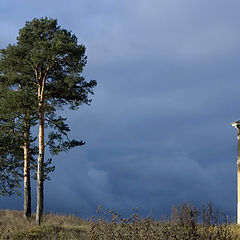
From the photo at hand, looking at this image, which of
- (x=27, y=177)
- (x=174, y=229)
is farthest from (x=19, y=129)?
(x=174, y=229)

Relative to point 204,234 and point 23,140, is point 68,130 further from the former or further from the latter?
point 204,234

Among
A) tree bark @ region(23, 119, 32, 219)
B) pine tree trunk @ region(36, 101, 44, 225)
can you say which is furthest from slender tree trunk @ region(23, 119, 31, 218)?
pine tree trunk @ region(36, 101, 44, 225)

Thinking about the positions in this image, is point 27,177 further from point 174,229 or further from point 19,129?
point 174,229

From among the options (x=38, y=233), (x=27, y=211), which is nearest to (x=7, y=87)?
(x=27, y=211)

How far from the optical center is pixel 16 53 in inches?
811

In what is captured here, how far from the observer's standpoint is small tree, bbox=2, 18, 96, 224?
63.9ft

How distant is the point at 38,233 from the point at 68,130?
24.4ft

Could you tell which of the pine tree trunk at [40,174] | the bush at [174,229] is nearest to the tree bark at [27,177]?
the pine tree trunk at [40,174]

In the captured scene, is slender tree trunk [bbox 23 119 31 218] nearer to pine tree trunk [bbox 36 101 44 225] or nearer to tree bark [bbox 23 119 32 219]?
tree bark [bbox 23 119 32 219]

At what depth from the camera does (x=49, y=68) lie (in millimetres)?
20688

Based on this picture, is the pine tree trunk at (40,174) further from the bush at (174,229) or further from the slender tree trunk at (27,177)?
the bush at (174,229)

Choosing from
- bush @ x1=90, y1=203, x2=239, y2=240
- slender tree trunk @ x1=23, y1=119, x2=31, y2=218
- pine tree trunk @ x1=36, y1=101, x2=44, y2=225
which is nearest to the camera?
bush @ x1=90, y1=203, x2=239, y2=240

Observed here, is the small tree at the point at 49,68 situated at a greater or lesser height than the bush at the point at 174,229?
greater

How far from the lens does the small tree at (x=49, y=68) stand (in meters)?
19.5
